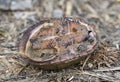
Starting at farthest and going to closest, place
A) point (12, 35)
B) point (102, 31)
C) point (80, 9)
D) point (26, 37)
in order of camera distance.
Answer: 1. point (80, 9)
2. point (102, 31)
3. point (12, 35)
4. point (26, 37)

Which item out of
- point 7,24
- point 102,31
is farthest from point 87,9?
point 7,24

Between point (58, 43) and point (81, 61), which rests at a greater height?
point (58, 43)

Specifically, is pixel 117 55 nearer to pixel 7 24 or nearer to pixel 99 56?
pixel 99 56
